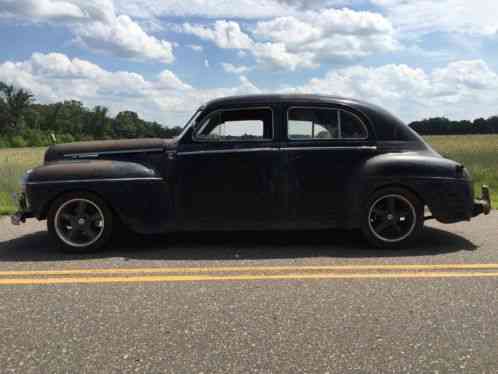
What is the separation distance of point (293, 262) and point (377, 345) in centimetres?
195

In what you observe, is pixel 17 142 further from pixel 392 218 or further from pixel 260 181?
pixel 392 218

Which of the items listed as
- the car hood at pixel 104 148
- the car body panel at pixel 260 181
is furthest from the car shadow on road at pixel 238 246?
the car hood at pixel 104 148

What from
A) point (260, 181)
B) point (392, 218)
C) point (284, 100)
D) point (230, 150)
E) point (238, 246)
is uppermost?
point (284, 100)

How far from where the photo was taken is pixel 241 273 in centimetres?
454

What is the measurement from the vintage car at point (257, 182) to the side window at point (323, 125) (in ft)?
0.04

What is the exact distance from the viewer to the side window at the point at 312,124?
215 inches

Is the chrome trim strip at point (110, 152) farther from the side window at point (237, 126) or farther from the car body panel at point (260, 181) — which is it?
the side window at point (237, 126)

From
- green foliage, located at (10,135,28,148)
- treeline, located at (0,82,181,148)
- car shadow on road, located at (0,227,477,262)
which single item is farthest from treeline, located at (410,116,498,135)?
car shadow on road, located at (0,227,477,262)

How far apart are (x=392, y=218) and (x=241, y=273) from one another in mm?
1999

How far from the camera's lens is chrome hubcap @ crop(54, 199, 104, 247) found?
5.30m

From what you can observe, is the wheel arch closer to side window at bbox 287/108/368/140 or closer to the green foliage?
side window at bbox 287/108/368/140

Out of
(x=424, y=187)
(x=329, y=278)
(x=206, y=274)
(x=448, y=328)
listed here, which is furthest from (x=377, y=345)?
(x=424, y=187)

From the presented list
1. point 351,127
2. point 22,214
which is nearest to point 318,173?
point 351,127

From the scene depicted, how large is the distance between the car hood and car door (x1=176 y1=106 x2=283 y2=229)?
313 mm
